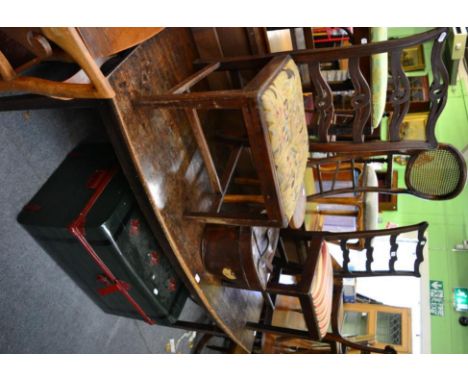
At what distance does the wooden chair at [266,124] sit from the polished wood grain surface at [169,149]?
59mm

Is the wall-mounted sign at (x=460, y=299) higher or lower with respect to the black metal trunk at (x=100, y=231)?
higher

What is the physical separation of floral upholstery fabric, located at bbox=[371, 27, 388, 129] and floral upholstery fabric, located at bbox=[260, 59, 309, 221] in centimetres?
33

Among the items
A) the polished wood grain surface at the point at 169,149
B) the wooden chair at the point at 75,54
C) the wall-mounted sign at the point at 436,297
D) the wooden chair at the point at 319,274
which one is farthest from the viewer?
the wall-mounted sign at the point at 436,297

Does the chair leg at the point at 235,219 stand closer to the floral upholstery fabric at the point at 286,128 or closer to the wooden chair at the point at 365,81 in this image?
the floral upholstery fabric at the point at 286,128

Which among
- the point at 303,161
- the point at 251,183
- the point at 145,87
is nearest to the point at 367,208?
the point at 251,183

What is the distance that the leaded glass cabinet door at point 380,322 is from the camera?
11.5ft

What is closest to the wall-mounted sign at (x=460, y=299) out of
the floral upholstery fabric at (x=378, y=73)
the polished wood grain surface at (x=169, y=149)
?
the floral upholstery fabric at (x=378, y=73)

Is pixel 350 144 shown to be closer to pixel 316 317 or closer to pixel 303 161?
pixel 303 161

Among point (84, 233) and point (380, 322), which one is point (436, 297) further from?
point (84, 233)

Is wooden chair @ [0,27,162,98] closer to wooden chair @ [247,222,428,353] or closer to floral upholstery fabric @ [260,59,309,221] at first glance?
floral upholstery fabric @ [260,59,309,221]

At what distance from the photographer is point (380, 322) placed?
12.0 feet

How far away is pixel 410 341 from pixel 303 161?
2926mm

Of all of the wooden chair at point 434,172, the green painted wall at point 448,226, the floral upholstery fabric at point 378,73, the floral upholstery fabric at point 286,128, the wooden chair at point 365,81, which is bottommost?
the floral upholstery fabric at point 286,128

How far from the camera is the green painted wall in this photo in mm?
3660
